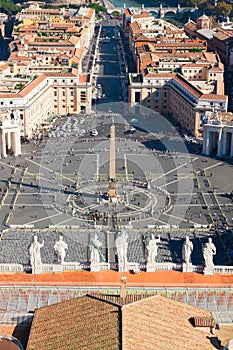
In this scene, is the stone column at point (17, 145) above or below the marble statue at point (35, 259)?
below

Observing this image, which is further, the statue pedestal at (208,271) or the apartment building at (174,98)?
the apartment building at (174,98)

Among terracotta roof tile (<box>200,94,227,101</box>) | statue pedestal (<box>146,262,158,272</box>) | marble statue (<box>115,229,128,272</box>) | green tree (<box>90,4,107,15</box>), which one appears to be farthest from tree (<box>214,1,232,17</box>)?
marble statue (<box>115,229,128,272</box>)

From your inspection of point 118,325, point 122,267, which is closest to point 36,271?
Result: point 122,267

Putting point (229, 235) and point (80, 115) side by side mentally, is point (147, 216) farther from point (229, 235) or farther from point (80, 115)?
point (80, 115)

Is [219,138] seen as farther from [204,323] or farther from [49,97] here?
[204,323]

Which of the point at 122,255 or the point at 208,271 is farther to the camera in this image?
the point at 208,271

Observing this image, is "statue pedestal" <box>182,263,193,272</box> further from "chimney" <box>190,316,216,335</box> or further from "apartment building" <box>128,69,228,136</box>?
"apartment building" <box>128,69,228,136</box>

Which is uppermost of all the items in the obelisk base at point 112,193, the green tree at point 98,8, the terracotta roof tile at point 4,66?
the green tree at point 98,8

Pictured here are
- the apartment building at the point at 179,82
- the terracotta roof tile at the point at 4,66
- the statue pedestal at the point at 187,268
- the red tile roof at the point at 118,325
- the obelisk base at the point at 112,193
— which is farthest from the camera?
the terracotta roof tile at the point at 4,66

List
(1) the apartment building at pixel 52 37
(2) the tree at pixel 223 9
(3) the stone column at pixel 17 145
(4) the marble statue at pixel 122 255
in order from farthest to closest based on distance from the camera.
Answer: (2) the tree at pixel 223 9 < (1) the apartment building at pixel 52 37 < (3) the stone column at pixel 17 145 < (4) the marble statue at pixel 122 255

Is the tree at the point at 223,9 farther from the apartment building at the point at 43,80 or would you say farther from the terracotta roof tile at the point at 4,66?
the terracotta roof tile at the point at 4,66

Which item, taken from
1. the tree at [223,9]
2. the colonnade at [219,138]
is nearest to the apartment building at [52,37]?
the colonnade at [219,138]
